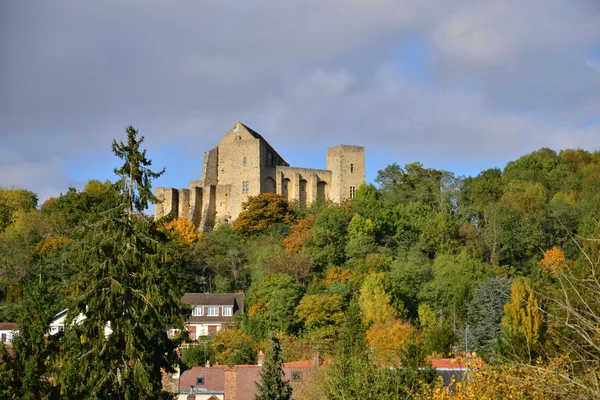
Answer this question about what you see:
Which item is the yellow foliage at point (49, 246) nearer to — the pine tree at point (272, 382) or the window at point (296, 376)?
the window at point (296, 376)

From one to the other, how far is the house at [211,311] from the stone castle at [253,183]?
12.7 meters

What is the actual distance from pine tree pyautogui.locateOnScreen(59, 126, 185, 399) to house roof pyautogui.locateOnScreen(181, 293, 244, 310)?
97.4 ft

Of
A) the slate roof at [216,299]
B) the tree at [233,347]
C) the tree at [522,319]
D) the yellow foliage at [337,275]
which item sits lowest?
the tree at [233,347]

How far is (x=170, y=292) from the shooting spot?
26.1 metres

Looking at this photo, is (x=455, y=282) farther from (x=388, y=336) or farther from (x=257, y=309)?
(x=257, y=309)

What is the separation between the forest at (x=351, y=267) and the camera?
26062 millimetres

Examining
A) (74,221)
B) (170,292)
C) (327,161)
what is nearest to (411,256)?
(327,161)

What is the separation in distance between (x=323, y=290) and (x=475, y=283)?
873 cm

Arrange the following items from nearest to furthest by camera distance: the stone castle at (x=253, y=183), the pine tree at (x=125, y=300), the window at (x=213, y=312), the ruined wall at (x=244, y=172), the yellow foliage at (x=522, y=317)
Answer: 1. the pine tree at (x=125, y=300)
2. the yellow foliage at (x=522, y=317)
3. the window at (x=213, y=312)
4. the ruined wall at (x=244, y=172)
5. the stone castle at (x=253, y=183)

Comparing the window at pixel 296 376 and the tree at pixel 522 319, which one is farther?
the tree at pixel 522 319

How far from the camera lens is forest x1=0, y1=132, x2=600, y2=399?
26.1 m

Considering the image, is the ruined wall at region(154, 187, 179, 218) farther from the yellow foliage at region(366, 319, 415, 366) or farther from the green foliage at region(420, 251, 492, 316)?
the yellow foliage at region(366, 319, 415, 366)

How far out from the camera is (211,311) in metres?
56.2

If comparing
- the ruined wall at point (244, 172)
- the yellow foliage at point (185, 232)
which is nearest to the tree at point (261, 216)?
the ruined wall at point (244, 172)
